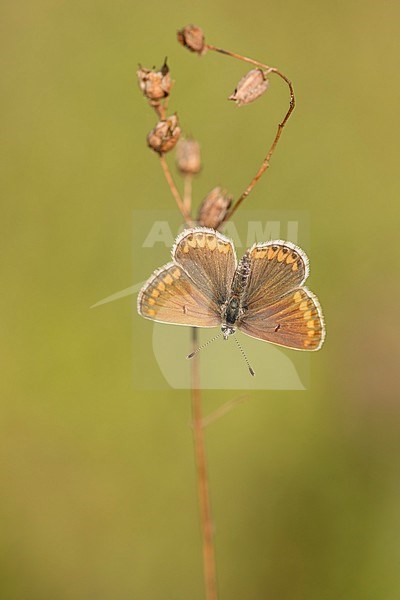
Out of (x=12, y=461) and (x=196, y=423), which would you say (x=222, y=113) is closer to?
(x=12, y=461)

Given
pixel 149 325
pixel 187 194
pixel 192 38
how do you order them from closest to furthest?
pixel 192 38
pixel 187 194
pixel 149 325

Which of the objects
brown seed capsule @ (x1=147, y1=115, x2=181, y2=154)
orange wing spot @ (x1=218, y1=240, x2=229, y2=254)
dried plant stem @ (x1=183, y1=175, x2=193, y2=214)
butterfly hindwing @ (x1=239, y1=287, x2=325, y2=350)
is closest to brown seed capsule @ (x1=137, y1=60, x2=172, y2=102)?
brown seed capsule @ (x1=147, y1=115, x2=181, y2=154)

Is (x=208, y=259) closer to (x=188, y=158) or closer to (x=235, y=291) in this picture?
(x=235, y=291)

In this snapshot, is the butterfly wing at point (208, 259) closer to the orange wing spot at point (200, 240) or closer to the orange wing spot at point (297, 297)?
the orange wing spot at point (200, 240)

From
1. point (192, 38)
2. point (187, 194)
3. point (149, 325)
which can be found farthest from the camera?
point (149, 325)

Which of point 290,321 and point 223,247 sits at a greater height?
point 223,247

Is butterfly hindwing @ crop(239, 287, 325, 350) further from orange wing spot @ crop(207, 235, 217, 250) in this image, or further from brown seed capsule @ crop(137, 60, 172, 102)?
brown seed capsule @ crop(137, 60, 172, 102)

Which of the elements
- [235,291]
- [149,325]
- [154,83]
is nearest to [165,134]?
[154,83]
